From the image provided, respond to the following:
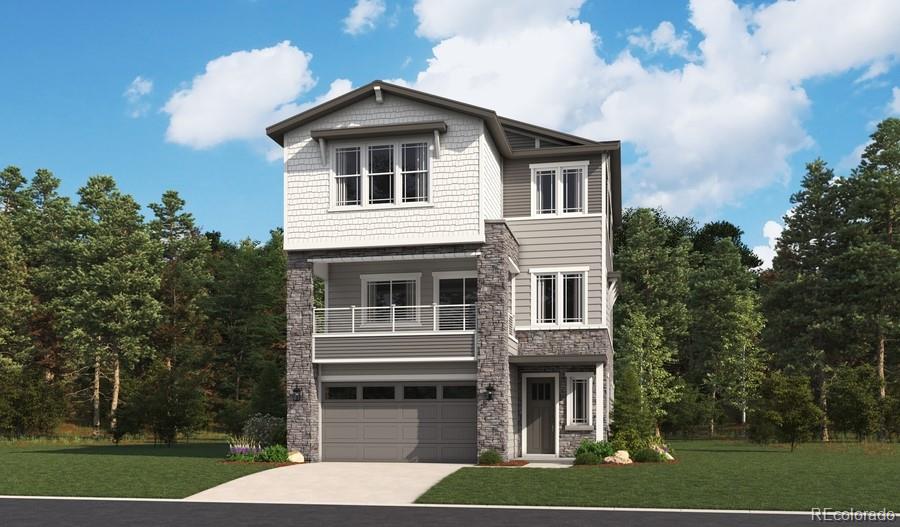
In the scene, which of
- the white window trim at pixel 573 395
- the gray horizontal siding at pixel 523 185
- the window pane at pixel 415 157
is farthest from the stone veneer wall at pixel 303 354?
the white window trim at pixel 573 395

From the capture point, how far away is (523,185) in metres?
30.7

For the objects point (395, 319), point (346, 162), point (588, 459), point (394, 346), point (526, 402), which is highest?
point (346, 162)

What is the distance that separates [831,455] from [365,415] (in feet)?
49.8

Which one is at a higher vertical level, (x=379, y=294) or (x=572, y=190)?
(x=572, y=190)

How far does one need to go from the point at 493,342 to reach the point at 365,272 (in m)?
5.75

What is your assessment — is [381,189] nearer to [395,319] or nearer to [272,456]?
[395,319]

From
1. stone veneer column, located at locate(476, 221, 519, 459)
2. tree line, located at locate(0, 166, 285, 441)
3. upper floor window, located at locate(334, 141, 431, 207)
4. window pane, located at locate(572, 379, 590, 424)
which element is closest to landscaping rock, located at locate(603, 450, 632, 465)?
stone veneer column, located at locate(476, 221, 519, 459)

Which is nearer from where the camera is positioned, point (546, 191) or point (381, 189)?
point (381, 189)

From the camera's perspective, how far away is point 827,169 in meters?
48.7

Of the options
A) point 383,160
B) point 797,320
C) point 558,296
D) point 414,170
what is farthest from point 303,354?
point 797,320

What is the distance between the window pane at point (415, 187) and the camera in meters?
27.8

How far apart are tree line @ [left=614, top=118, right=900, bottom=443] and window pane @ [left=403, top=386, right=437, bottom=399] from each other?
448 inches

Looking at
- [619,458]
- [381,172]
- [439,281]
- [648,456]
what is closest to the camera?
[619,458]

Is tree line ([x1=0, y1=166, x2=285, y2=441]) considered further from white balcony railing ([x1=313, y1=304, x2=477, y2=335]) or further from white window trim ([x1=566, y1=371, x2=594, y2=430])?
white window trim ([x1=566, y1=371, x2=594, y2=430])
